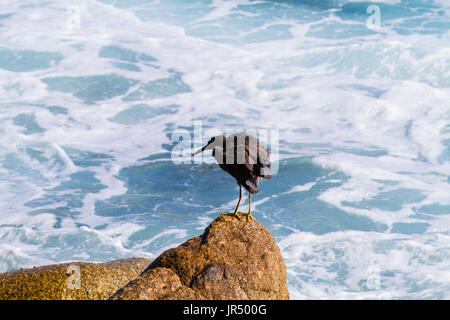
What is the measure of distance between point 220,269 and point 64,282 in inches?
88.0

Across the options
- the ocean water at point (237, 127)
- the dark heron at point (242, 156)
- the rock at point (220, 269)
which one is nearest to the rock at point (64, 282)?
the rock at point (220, 269)

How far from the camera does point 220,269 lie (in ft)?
15.2

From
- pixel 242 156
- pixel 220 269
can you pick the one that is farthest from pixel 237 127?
pixel 220 269

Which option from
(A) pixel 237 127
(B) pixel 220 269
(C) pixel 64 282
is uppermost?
(B) pixel 220 269

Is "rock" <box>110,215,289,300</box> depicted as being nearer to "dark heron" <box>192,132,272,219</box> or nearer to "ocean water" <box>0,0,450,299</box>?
"dark heron" <box>192,132,272,219</box>

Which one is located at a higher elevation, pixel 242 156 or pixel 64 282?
pixel 242 156

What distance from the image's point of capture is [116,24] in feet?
93.6

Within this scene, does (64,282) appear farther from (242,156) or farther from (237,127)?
(237,127)

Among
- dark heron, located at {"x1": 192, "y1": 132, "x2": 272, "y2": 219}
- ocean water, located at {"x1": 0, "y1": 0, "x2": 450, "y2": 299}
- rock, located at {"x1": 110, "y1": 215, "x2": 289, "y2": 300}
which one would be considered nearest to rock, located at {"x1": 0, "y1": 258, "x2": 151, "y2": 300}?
rock, located at {"x1": 110, "y1": 215, "x2": 289, "y2": 300}

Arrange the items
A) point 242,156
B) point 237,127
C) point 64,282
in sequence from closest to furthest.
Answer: point 242,156
point 64,282
point 237,127

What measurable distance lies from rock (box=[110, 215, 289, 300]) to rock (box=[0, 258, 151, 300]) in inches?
61.9

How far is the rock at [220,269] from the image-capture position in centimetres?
441
